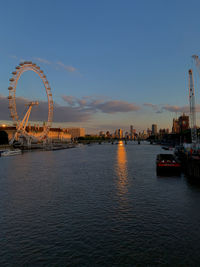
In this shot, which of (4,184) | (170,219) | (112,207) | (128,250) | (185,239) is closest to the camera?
(128,250)

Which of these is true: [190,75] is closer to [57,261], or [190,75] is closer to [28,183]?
[28,183]

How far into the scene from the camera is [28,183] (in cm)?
3991

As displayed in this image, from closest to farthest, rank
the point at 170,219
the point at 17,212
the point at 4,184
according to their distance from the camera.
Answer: the point at 170,219 < the point at 17,212 < the point at 4,184

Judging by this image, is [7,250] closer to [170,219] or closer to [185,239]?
[185,239]

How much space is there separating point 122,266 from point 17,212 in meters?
13.8

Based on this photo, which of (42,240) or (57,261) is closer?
(57,261)

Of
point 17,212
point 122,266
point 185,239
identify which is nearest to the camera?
point 122,266

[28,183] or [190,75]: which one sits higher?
[190,75]

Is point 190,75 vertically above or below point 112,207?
above

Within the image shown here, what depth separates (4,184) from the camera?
39344 mm

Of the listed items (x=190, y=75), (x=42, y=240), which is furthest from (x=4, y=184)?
→ (x=190, y=75)

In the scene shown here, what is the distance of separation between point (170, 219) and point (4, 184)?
2864 cm

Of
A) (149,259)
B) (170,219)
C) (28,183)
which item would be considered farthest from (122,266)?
(28,183)

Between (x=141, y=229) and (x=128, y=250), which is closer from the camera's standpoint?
(x=128, y=250)
